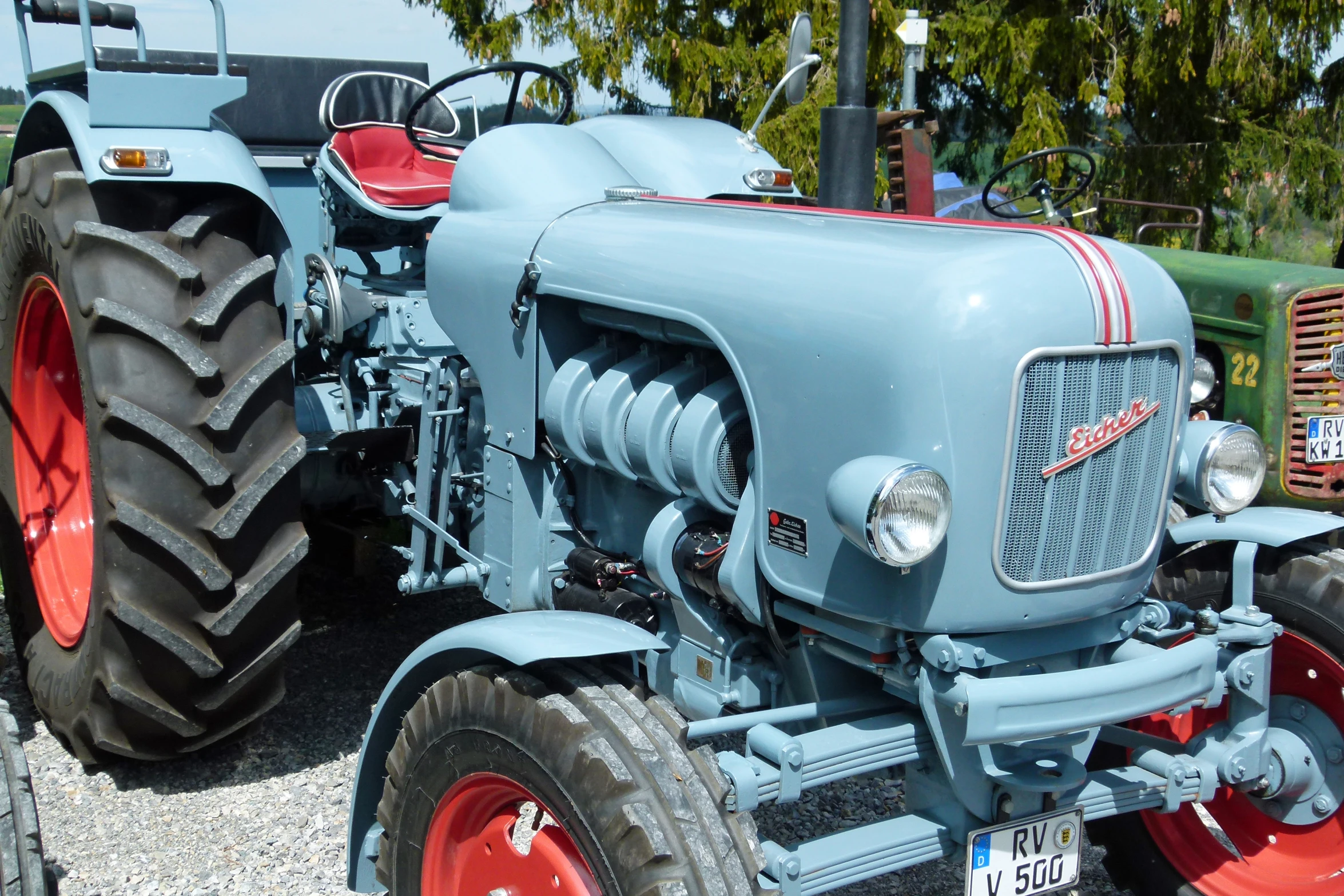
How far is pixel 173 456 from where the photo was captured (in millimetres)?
2881

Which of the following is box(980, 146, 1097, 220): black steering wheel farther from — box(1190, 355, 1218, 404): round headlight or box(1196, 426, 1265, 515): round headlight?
box(1196, 426, 1265, 515): round headlight

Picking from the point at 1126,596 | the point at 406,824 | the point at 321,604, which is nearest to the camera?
the point at 1126,596

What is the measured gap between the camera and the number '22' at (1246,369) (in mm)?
3439

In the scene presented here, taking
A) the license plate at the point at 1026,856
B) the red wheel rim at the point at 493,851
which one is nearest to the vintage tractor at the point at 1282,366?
the license plate at the point at 1026,856

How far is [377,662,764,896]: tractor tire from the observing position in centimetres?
188

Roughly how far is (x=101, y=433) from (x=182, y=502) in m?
0.24

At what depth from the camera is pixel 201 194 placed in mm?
3186

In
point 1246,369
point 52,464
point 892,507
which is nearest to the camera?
point 892,507

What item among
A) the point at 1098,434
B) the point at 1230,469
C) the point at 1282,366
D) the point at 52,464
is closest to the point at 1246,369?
the point at 1282,366

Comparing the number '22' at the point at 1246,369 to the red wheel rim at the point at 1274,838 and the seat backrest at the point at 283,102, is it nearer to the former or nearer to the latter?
the red wheel rim at the point at 1274,838

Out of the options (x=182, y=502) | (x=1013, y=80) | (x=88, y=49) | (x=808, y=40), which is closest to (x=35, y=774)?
(x=182, y=502)

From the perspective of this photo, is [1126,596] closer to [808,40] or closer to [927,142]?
[808,40]

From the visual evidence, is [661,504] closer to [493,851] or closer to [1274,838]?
[493,851]

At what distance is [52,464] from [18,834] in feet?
5.58
